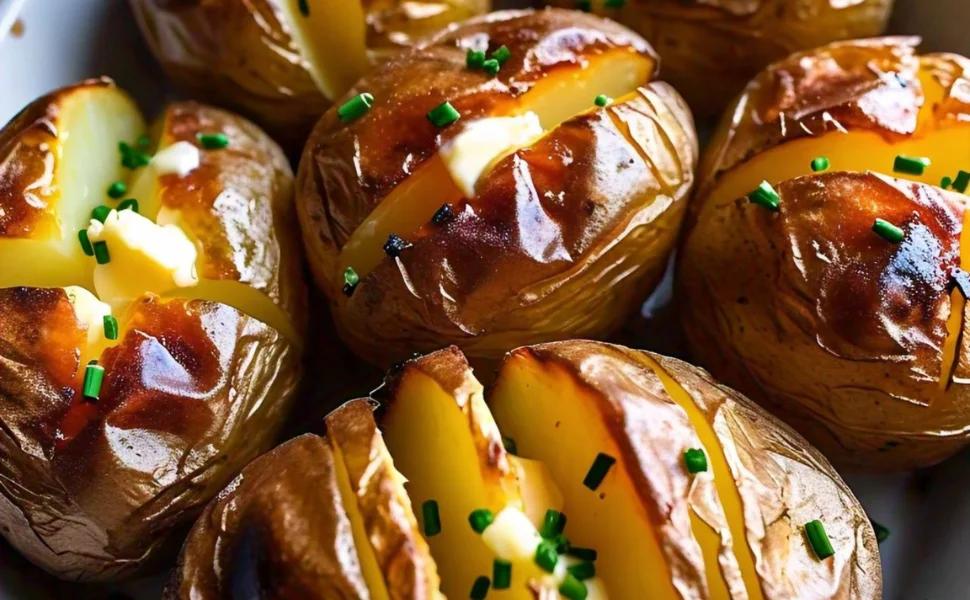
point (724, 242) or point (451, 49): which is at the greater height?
point (451, 49)

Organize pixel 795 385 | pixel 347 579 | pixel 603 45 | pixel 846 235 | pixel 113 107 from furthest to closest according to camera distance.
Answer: pixel 113 107
pixel 603 45
pixel 795 385
pixel 846 235
pixel 347 579

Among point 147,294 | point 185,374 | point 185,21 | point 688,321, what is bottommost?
point 688,321

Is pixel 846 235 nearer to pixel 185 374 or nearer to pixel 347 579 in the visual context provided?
pixel 347 579

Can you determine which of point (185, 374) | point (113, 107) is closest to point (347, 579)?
point (185, 374)

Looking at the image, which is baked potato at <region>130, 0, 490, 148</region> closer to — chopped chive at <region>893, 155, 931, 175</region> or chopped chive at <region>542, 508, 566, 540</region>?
chopped chive at <region>893, 155, 931, 175</region>


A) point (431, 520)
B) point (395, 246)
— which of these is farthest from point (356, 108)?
point (431, 520)

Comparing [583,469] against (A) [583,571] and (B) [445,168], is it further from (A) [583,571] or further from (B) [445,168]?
(B) [445,168]

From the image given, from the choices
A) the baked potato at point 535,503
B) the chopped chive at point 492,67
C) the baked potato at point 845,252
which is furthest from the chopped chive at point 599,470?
the chopped chive at point 492,67
